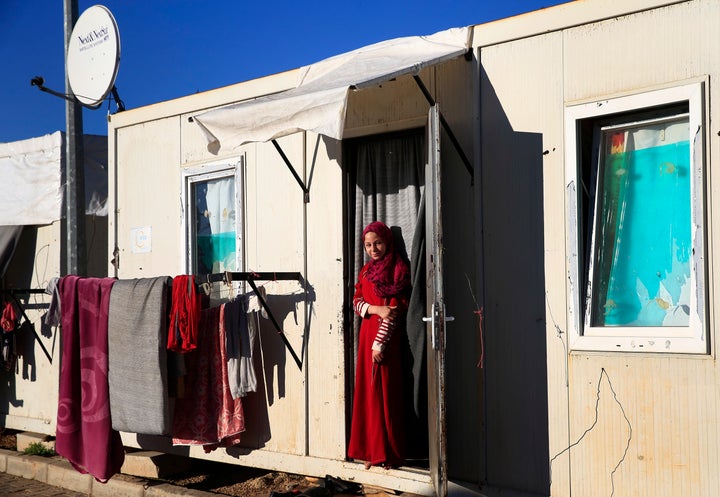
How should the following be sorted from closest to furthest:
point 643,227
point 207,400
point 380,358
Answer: point 643,227 < point 380,358 < point 207,400

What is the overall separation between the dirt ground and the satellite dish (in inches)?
130

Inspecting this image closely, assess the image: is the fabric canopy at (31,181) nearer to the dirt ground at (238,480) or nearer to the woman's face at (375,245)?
the dirt ground at (238,480)

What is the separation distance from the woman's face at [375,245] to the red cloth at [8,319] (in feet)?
15.6

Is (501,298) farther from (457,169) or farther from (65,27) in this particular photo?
(65,27)

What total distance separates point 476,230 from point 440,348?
3.05ft

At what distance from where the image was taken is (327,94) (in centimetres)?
479

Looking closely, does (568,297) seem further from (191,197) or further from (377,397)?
(191,197)

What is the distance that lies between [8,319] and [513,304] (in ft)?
19.2

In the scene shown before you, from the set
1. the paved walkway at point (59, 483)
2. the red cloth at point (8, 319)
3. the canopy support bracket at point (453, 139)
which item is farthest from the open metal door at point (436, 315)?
the red cloth at point (8, 319)

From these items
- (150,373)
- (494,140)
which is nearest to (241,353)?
(150,373)

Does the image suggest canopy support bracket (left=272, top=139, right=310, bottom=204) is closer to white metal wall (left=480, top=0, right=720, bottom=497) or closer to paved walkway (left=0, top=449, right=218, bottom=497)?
white metal wall (left=480, top=0, right=720, bottom=497)

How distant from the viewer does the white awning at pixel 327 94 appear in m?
4.78

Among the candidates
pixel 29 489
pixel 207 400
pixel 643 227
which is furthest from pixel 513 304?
pixel 29 489

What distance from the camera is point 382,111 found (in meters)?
5.75
